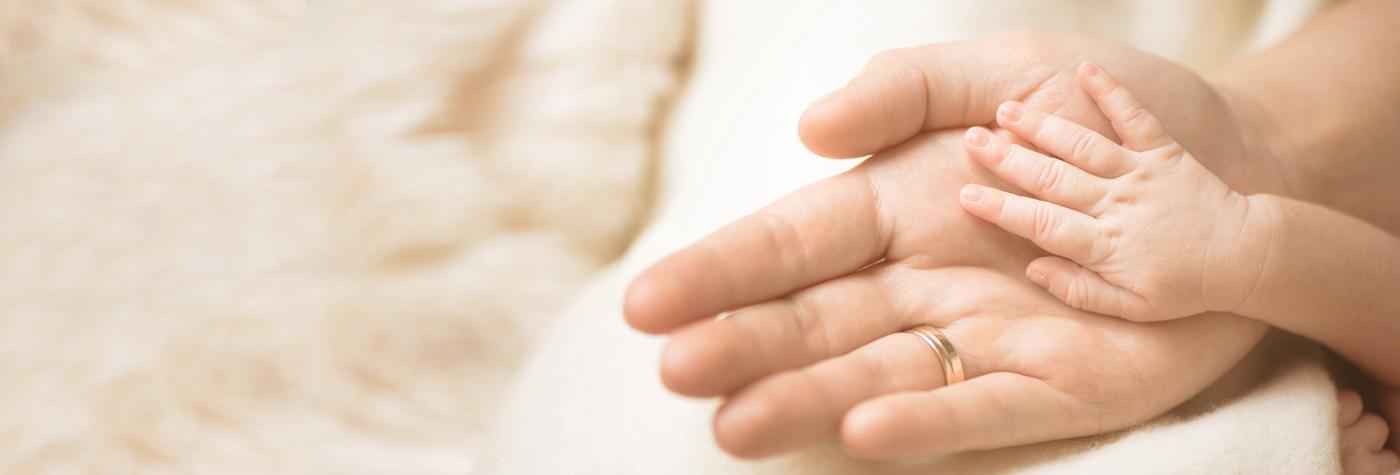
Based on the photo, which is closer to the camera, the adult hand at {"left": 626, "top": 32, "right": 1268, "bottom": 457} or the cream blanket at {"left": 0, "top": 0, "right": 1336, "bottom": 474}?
the adult hand at {"left": 626, "top": 32, "right": 1268, "bottom": 457}

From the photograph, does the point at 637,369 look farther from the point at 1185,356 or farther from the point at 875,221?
the point at 1185,356

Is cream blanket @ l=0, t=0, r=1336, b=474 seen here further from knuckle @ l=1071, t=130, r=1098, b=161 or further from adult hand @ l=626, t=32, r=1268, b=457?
knuckle @ l=1071, t=130, r=1098, b=161

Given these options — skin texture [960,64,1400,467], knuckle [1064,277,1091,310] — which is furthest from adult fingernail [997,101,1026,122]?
knuckle [1064,277,1091,310]

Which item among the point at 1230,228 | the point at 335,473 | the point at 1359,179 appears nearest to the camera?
the point at 1230,228

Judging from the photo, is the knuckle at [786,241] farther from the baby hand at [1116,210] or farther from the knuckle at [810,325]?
the baby hand at [1116,210]

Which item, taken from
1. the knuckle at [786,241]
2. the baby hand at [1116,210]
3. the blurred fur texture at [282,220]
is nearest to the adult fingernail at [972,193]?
the baby hand at [1116,210]

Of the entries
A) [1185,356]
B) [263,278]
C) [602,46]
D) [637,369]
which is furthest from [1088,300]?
[263,278]
